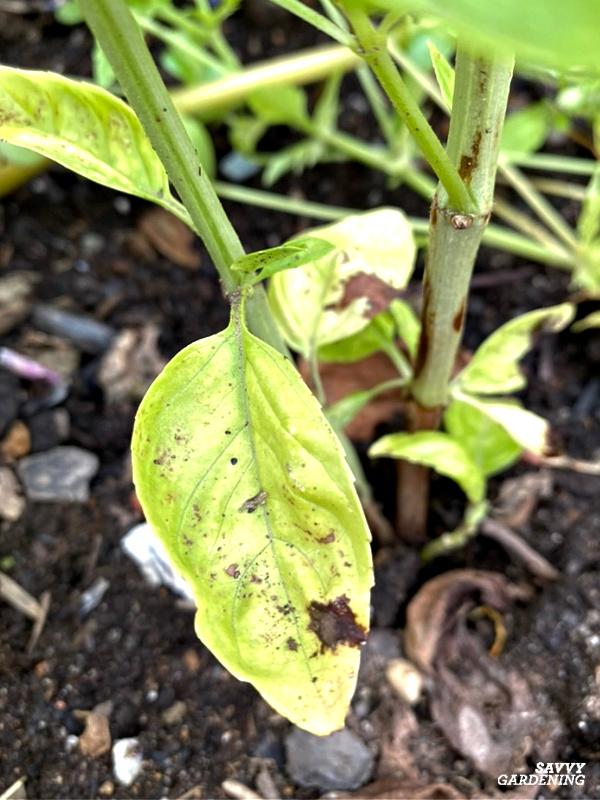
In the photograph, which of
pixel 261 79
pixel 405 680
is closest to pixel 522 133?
pixel 261 79

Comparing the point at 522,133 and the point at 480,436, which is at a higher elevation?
the point at 522,133

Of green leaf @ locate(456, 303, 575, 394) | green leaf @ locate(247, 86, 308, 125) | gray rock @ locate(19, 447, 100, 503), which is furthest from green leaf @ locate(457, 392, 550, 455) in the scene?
green leaf @ locate(247, 86, 308, 125)

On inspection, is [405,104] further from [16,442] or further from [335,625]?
[16,442]

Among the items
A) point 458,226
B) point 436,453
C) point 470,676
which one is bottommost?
point 470,676

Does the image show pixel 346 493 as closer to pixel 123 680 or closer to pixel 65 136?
pixel 65 136

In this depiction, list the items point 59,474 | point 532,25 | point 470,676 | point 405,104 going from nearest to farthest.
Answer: point 532,25 → point 405,104 → point 470,676 → point 59,474

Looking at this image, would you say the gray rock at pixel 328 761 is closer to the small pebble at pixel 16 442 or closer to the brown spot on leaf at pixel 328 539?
the brown spot on leaf at pixel 328 539
